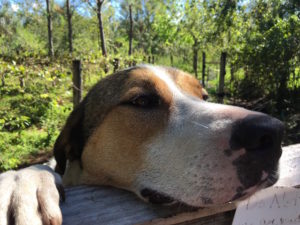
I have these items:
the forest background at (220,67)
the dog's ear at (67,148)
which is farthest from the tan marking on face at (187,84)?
the forest background at (220,67)

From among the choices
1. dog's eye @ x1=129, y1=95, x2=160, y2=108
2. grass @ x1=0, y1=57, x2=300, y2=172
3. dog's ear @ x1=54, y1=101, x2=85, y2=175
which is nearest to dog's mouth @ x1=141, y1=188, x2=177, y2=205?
dog's eye @ x1=129, y1=95, x2=160, y2=108

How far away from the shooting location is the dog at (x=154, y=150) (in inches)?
66.2

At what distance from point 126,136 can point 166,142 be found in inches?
14.9

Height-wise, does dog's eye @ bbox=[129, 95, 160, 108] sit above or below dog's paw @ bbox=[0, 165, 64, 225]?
above

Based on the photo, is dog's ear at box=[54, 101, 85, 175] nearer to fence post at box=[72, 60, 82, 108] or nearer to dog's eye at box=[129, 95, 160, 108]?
dog's eye at box=[129, 95, 160, 108]

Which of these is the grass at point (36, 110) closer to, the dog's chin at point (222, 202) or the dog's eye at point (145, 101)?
the dog's eye at point (145, 101)

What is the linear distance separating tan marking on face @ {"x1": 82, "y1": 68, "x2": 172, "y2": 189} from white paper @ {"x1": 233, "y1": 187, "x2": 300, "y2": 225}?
0.79 meters

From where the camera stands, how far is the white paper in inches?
70.1

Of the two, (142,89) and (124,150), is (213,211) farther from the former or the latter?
(142,89)

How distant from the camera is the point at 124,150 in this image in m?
2.43

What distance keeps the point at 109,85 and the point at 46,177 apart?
1.33 meters

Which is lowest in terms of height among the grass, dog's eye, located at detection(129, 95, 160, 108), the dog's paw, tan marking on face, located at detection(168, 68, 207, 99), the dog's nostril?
the grass

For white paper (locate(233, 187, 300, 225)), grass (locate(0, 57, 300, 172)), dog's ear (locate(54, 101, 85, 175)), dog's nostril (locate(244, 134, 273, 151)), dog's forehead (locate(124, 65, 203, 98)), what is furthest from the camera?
grass (locate(0, 57, 300, 172))

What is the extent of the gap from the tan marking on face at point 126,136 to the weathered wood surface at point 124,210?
15.2 inches
